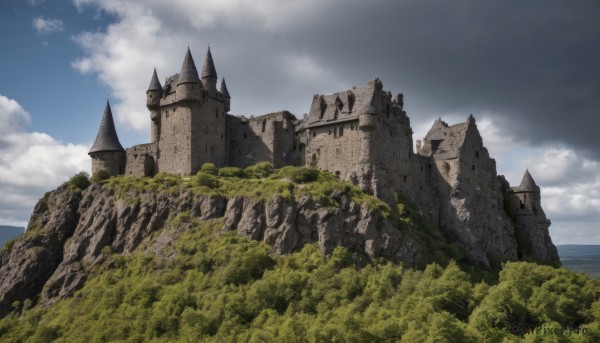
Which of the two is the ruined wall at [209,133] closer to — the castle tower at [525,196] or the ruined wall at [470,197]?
the ruined wall at [470,197]

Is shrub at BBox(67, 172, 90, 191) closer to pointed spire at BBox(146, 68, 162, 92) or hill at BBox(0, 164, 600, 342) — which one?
hill at BBox(0, 164, 600, 342)

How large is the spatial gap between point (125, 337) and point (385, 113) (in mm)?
46016

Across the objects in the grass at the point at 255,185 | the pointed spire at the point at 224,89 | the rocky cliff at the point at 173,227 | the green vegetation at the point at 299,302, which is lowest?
the green vegetation at the point at 299,302

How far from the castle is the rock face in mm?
6989

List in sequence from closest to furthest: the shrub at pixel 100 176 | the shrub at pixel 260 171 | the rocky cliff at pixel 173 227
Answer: the rocky cliff at pixel 173 227
the shrub at pixel 260 171
the shrub at pixel 100 176

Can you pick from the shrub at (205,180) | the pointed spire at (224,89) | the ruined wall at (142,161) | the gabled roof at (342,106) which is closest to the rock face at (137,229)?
the shrub at (205,180)

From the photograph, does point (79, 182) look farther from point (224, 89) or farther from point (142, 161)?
point (224, 89)

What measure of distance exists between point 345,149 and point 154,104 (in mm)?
30230

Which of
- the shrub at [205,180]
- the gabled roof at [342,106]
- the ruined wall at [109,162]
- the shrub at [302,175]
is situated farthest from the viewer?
the ruined wall at [109,162]

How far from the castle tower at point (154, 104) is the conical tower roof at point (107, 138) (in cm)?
690

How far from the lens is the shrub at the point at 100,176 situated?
9579 cm

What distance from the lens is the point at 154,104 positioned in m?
96.2

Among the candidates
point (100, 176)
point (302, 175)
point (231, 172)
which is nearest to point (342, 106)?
point (302, 175)

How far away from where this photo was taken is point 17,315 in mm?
83875
